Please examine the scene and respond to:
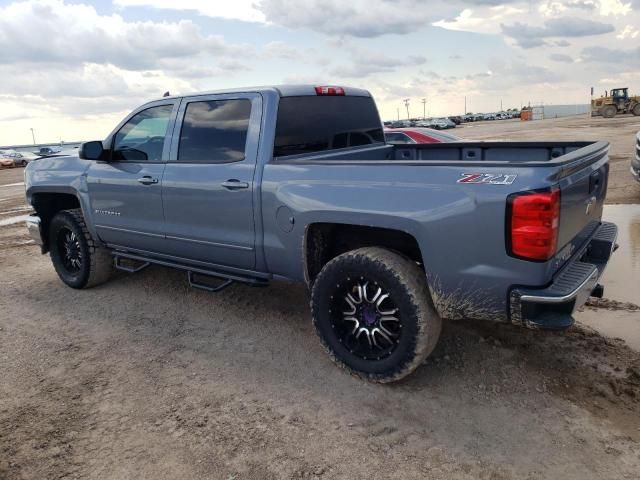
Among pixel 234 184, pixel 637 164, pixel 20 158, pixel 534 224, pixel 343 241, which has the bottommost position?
pixel 637 164

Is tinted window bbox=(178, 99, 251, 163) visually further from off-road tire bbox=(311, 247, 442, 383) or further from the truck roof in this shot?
off-road tire bbox=(311, 247, 442, 383)

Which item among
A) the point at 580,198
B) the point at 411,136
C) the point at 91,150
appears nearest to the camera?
the point at 580,198

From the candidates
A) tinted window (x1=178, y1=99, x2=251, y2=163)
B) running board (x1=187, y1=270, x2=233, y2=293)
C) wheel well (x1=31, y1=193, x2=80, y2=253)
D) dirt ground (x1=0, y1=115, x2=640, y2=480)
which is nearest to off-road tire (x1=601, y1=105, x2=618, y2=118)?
dirt ground (x1=0, y1=115, x2=640, y2=480)

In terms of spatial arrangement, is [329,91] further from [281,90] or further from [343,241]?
[343,241]

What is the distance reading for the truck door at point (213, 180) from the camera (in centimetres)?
399

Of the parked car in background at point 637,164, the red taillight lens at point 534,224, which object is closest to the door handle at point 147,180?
the red taillight lens at point 534,224

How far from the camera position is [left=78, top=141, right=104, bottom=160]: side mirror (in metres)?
4.84

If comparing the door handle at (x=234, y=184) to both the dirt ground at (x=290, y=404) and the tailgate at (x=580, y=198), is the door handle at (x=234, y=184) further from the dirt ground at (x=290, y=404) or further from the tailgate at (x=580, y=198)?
the tailgate at (x=580, y=198)

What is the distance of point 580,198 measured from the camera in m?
3.25

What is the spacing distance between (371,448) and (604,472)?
113 centimetres

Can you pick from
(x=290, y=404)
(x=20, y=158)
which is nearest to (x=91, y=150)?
(x=290, y=404)

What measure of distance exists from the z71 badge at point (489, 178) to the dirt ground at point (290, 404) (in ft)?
4.47

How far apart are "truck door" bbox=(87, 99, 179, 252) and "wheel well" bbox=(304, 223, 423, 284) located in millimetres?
1530

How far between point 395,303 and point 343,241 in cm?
80
